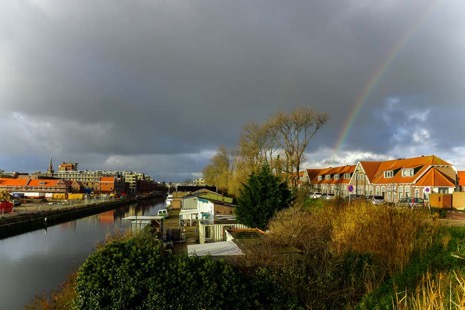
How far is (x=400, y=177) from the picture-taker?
214 ft

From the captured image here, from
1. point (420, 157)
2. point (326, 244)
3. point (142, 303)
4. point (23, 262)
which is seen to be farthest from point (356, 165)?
point (142, 303)

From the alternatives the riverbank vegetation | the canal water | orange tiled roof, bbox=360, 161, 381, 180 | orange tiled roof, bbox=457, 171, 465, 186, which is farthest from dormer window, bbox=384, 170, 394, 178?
the riverbank vegetation

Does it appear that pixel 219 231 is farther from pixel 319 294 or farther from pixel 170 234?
pixel 319 294

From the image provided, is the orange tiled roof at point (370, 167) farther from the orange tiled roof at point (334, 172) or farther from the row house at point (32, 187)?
the row house at point (32, 187)

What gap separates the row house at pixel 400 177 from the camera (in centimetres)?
5738

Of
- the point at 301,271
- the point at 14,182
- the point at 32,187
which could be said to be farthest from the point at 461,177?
the point at 14,182

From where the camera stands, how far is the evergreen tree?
25219 millimetres

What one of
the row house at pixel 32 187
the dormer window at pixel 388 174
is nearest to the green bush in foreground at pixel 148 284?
the dormer window at pixel 388 174

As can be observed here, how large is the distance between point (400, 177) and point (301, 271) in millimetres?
59763

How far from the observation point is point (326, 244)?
45.8 feet

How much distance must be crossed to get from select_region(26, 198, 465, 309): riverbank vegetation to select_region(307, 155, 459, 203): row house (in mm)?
31896

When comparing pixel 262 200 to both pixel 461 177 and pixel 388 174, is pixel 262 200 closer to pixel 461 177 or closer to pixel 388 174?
pixel 461 177

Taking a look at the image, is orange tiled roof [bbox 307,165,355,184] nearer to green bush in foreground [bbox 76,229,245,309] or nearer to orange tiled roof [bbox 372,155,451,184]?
orange tiled roof [bbox 372,155,451,184]

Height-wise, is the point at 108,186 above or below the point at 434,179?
below
